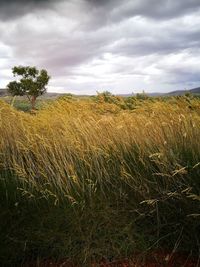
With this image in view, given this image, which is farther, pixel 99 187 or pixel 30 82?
pixel 30 82

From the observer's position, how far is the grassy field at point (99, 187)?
14.4 feet

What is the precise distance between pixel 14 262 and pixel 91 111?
269cm

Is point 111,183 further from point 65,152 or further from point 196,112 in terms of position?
point 196,112

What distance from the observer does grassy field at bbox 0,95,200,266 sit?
438 cm

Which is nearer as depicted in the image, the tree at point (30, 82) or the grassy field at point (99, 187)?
the grassy field at point (99, 187)

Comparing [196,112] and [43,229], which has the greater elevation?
[196,112]

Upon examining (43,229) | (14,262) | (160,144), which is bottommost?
(14,262)

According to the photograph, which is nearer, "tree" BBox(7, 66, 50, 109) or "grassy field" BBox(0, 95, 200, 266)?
"grassy field" BBox(0, 95, 200, 266)

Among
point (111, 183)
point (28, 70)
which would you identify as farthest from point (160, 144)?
point (28, 70)

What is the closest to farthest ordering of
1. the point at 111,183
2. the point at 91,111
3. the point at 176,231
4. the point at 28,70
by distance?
the point at 176,231 < the point at 111,183 < the point at 91,111 < the point at 28,70

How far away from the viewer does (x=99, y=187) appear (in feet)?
16.3

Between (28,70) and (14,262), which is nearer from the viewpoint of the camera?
(14,262)

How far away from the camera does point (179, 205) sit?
14.6 feet

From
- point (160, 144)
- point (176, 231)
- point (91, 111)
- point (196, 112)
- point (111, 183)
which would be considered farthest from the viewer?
point (91, 111)
